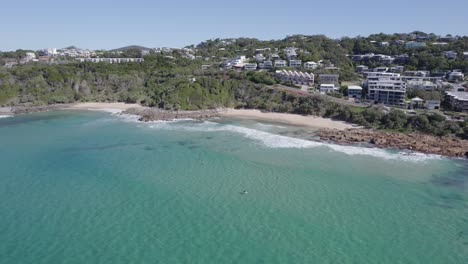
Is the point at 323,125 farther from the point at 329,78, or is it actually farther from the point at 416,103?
the point at 329,78

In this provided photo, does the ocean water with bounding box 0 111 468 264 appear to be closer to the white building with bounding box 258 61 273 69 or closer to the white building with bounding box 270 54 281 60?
the white building with bounding box 258 61 273 69

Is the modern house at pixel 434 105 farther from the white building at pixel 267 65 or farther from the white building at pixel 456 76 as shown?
the white building at pixel 267 65

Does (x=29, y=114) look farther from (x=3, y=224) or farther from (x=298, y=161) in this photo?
(x=298, y=161)

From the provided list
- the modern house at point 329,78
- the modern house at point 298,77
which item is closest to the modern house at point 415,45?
the modern house at point 329,78

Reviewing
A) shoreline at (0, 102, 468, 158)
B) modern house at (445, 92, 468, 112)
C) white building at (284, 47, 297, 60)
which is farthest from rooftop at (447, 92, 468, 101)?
white building at (284, 47, 297, 60)

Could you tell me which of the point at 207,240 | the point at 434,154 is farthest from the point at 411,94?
the point at 207,240
